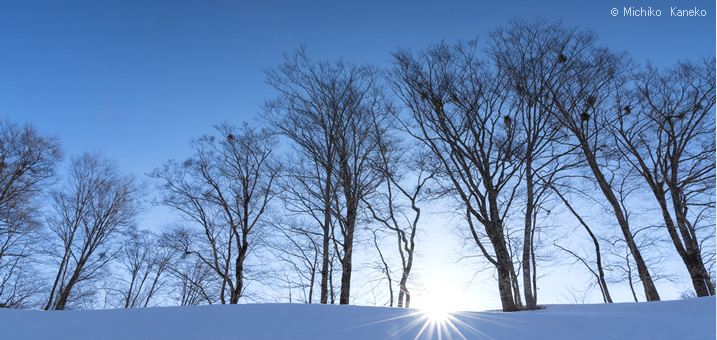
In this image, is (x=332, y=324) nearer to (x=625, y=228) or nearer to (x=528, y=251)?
(x=528, y=251)

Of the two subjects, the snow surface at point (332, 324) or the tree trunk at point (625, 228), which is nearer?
the snow surface at point (332, 324)

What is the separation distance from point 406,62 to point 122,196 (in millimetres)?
13361

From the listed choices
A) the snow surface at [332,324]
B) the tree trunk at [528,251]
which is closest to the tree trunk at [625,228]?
the tree trunk at [528,251]

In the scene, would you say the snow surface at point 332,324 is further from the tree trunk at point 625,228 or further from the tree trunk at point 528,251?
the tree trunk at point 625,228

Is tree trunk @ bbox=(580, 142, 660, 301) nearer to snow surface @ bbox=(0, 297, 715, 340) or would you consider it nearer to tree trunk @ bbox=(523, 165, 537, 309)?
tree trunk @ bbox=(523, 165, 537, 309)

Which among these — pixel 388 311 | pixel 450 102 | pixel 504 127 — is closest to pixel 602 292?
pixel 504 127

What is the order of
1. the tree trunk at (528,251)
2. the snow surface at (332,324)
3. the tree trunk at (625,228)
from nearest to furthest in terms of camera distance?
the snow surface at (332,324) → the tree trunk at (528,251) → the tree trunk at (625,228)

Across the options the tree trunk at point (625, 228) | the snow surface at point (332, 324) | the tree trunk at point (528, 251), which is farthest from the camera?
the tree trunk at point (625, 228)

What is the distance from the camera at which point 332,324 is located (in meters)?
3.41

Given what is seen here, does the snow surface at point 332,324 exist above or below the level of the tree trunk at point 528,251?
below

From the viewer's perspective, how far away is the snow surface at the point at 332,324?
9.70 ft

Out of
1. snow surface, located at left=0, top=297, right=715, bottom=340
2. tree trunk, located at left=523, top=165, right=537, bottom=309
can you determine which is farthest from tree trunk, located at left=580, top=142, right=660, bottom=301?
snow surface, located at left=0, top=297, right=715, bottom=340

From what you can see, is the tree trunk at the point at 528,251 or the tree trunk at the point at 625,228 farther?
the tree trunk at the point at 625,228

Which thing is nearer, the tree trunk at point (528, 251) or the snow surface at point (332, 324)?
Answer: the snow surface at point (332, 324)
